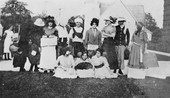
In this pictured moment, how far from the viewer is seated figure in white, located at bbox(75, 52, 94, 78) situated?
20.6 ft

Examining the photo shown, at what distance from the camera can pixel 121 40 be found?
641 centimetres

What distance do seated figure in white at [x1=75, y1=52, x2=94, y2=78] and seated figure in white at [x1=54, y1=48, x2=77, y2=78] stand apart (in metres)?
0.14

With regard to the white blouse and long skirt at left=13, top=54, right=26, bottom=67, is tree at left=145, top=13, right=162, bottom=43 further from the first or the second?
long skirt at left=13, top=54, right=26, bottom=67

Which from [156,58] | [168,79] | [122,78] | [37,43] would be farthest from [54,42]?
[168,79]

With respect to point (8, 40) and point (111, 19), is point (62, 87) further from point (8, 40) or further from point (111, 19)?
point (111, 19)

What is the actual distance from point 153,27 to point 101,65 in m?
1.71

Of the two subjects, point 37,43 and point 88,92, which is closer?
point 88,92

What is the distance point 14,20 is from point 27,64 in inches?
47.8

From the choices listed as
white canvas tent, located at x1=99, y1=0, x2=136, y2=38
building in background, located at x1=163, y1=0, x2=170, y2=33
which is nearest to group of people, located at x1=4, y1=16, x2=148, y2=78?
white canvas tent, located at x1=99, y1=0, x2=136, y2=38

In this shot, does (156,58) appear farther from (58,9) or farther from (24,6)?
(24,6)

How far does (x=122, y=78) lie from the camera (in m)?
6.29

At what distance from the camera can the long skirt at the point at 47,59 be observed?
639 cm

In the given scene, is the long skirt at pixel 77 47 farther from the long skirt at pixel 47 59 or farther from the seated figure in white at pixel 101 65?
the long skirt at pixel 47 59

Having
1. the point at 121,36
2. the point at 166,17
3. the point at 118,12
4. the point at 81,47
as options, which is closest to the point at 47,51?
the point at 81,47
